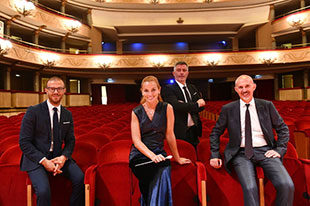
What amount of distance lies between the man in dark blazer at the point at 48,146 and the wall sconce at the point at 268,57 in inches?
549

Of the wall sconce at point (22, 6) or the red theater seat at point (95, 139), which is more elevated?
the wall sconce at point (22, 6)

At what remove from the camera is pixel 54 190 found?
6.37 ft

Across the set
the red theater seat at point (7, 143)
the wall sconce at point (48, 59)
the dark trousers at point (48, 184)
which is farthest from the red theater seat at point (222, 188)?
the wall sconce at point (48, 59)

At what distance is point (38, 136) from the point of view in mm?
1937

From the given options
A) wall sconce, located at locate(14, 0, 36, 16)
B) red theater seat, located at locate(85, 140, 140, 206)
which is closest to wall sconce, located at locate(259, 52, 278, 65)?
wall sconce, located at locate(14, 0, 36, 16)

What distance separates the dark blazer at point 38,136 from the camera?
71.6 inches

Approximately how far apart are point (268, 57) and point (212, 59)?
10.4 ft

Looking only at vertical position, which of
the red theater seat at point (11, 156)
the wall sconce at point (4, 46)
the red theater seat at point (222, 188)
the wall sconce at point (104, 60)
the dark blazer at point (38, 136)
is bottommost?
the red theater seat at point (222, 188)

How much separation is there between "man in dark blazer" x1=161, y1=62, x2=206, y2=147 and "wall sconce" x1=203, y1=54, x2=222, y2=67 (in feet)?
39.6

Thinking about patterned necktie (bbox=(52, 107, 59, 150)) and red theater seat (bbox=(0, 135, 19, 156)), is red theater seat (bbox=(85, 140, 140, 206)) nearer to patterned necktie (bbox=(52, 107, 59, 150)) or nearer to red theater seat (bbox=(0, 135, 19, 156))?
patterned necktie (bbox=(52, 107, 59, 150))

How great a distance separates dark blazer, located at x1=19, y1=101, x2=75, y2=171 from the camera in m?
1.82

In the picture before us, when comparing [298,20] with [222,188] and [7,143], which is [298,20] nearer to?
[222,188]

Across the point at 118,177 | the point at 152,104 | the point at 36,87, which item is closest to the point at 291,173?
the point at 152,104

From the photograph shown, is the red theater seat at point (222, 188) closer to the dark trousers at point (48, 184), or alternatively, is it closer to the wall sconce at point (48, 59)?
the dark trousers at point (48, 184)
